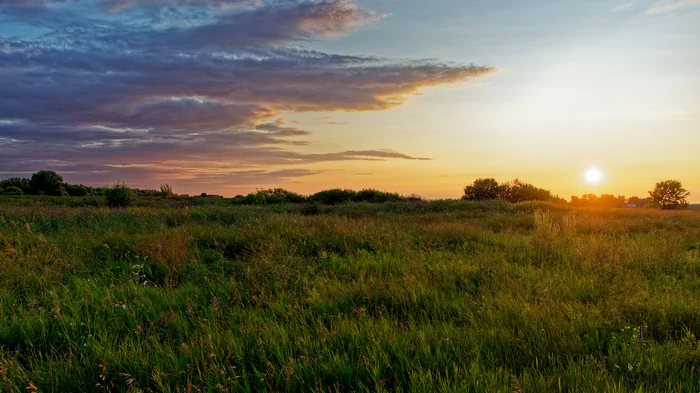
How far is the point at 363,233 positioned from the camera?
9.20m

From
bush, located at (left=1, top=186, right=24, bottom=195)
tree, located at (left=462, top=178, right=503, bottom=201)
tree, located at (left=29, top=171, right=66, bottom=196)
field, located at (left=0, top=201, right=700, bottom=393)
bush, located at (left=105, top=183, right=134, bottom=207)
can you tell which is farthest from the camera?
tree, located at (left=462, top=178, right=503, bottom=201)

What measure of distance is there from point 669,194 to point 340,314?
4617 centimetres

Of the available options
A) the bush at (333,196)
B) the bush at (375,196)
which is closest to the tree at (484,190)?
the bush at (375,196)

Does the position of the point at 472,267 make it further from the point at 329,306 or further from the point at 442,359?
the point at 442,359

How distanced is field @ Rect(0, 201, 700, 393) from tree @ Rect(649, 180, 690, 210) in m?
37.2

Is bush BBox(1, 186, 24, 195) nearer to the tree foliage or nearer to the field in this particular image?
the field

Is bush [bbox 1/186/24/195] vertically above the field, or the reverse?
bush [bbox 1/186/24/195]

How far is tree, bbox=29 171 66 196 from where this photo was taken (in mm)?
28500

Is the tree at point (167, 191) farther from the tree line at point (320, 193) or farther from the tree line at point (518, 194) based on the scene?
the tree line at point (518, 194)

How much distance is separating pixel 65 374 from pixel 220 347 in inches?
47.1

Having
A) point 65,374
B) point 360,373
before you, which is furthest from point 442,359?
point 65,374

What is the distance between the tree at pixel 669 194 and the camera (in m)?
37.7

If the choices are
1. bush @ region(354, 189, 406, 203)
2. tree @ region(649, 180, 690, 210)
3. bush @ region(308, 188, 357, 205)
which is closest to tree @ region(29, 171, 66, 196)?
bush @ region(308, 188, 357, 205)

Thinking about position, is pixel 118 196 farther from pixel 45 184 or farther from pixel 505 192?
pixel 505 192
